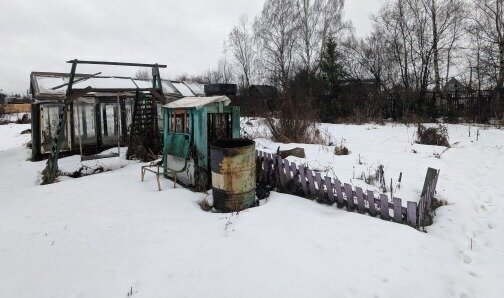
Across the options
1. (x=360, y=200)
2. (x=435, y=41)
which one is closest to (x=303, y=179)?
(x=360, y=200)

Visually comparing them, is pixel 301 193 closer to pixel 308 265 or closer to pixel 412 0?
pixel 308 265

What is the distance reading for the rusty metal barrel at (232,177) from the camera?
4926mm

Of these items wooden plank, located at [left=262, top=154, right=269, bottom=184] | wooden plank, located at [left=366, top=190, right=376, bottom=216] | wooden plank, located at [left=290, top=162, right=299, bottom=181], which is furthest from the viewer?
wooden plank, located at [left=262, top=154, right=269, bottom=184]

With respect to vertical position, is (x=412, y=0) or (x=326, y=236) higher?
(x=412, y=0)

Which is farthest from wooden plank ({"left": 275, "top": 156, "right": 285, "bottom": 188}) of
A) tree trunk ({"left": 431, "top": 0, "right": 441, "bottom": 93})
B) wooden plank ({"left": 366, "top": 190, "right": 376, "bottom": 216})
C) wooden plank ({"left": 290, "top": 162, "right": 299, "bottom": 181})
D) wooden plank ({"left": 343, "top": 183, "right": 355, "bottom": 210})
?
tree trunk ({"left": 431, "top": 0, "right": 441, "bottom": 93})

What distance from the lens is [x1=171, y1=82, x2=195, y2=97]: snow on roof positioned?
13016 mm

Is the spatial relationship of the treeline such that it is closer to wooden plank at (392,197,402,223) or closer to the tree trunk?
the tree trunk

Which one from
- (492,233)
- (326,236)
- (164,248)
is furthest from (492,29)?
(164,248)

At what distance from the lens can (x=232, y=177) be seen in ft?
16.2

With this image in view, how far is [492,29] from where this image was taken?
68.9ft

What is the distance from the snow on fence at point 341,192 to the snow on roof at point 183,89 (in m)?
7.62

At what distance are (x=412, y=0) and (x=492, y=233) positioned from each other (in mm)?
22283

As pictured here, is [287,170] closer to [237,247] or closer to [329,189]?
[329,189]

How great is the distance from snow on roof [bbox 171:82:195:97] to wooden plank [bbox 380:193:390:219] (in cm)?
1010
